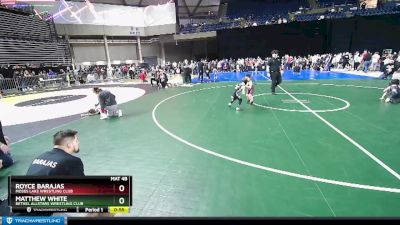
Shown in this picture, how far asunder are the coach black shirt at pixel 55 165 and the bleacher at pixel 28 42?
2757 cm

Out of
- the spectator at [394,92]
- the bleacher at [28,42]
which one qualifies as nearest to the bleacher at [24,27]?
the bleacher at [28,42]

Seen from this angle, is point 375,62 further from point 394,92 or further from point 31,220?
point 31,220

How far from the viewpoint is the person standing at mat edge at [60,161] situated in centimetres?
312

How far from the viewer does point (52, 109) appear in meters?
14.1

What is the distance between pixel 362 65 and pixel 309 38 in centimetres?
1111

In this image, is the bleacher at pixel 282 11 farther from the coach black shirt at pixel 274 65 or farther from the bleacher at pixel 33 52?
the coach black shirt at pixel 274 65

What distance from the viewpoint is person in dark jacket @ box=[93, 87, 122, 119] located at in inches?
428

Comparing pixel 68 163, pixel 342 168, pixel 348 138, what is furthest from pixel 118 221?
pixel 348 138

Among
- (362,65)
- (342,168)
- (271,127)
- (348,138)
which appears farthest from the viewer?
(362,65)

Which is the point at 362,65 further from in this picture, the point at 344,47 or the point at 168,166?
the point at 168,166

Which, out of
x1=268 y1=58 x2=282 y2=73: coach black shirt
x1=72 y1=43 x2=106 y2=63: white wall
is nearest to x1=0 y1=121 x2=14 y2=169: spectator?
x1=268 y1=58 x2=282 y2=73: coach black shirt

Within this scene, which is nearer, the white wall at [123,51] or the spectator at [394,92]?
the spectator at [394,92]

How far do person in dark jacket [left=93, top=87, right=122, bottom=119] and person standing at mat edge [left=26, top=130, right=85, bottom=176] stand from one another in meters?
7.54

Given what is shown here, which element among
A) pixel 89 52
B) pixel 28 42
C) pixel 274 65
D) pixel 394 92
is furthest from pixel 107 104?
pixel 89 52
